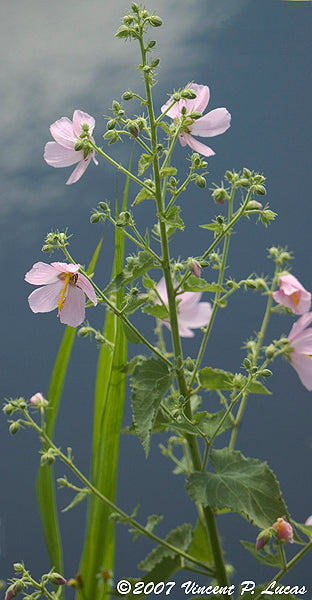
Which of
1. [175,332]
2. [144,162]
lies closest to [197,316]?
[175,332]

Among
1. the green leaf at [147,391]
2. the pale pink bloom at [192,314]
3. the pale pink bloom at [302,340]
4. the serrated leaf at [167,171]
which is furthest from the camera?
the pale pink bloom at [192,314]

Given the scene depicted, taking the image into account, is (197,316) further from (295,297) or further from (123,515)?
(123,515)

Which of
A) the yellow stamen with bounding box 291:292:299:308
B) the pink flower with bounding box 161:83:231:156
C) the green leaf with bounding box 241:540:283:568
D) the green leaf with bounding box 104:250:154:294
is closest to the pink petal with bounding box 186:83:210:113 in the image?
A: the pink flower with bounding box 161:83:231:156

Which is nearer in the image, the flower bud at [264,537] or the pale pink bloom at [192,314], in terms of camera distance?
the flower bud at [264,537]

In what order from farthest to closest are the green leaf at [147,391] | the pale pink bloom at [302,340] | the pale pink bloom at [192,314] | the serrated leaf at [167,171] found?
the pale pink bloom at [192,314] < the pale pink bloom at [302,340] < the serrated leaf at [167,171] < the green leaf at [147,391]

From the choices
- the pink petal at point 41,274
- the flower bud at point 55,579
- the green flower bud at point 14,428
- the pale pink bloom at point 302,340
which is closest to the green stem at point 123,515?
the green flower bud at point 14,428

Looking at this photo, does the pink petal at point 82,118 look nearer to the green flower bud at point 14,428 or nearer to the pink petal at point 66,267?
the pink petal at point 66,267
